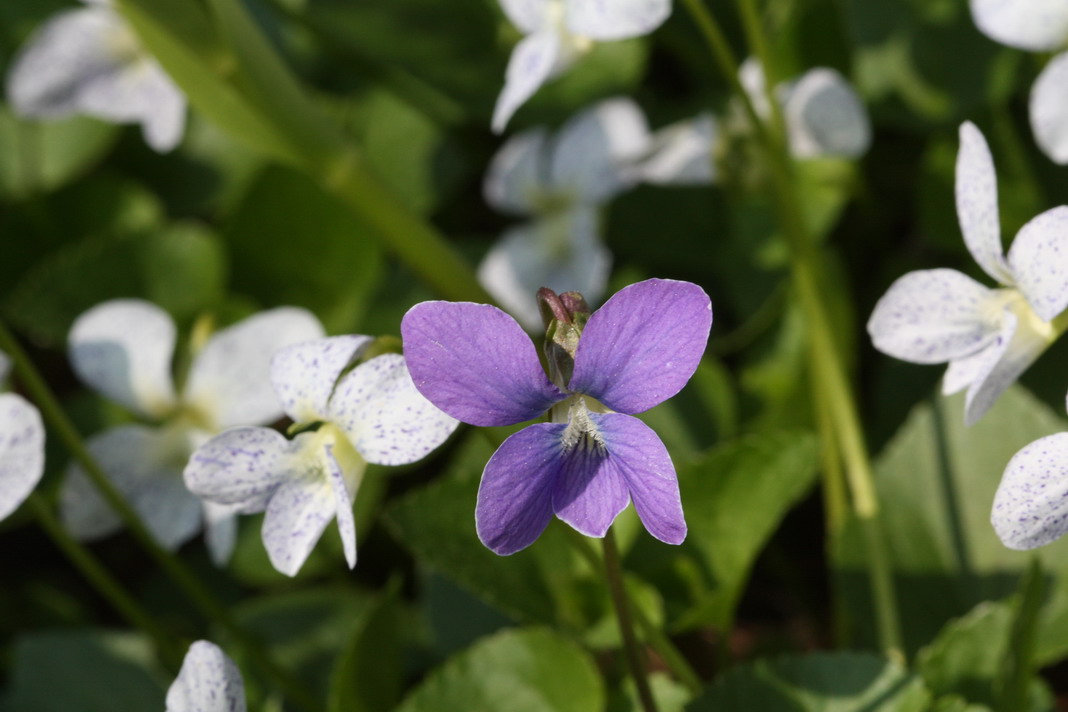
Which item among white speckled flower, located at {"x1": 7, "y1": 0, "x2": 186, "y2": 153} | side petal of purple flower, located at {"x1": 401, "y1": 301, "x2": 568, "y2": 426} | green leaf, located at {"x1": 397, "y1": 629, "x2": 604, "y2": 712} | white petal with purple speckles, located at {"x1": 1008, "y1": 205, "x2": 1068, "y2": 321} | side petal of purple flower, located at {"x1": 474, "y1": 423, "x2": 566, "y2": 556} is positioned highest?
white speckled flower, located at {"x1": 7, "y1": 0, "x2": 186, "y2": 153}

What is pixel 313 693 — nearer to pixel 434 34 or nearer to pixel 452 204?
pixel 452 204

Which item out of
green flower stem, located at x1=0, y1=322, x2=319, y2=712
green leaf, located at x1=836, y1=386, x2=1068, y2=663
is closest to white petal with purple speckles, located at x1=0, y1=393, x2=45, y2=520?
green flower stem, located at x1=0, y1=322, x2=319, y2=712

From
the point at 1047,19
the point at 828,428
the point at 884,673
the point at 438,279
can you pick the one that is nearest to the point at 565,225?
the point at 438,279

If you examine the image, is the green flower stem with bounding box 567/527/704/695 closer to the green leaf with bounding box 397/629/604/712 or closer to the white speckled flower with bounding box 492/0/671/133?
the green leaf with bounding box 397/629/604/712

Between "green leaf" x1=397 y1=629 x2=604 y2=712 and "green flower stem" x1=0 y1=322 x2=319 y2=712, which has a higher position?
"green flower stem" x1=0 y1=322 x2=319 y2=712

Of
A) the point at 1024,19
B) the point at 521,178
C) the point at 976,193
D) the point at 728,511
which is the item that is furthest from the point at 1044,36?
the point at 521,178

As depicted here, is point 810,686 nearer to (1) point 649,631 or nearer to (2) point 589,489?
(1) point 649,631
